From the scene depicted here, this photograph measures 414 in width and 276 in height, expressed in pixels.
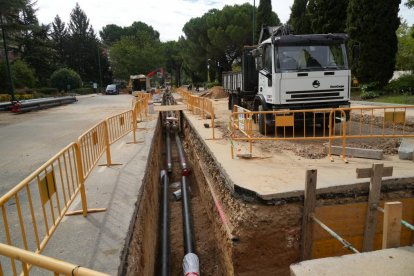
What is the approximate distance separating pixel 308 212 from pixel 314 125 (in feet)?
10.7

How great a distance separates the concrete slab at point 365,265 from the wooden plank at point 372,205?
1225mm

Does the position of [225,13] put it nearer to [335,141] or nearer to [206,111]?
[206,111]

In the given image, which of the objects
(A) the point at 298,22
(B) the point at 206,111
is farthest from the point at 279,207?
(A) the point at 298,22

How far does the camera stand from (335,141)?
8641 mm

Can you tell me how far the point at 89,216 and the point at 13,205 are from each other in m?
1.74


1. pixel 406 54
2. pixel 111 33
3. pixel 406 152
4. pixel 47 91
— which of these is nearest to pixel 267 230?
pixel 406 152

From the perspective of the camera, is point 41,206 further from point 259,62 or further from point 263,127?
point 259,62

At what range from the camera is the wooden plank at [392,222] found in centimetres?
362

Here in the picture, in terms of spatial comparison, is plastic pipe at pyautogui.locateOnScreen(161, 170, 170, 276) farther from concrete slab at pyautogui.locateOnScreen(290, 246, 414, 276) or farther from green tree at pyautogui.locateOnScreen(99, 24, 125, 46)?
green tree at pyautogui.locateOnScreen(99, 24, 125, 46)

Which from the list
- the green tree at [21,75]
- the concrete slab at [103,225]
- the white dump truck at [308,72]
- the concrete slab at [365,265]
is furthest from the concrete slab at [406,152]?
the green tree at [21,75]

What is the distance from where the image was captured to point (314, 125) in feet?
24.5

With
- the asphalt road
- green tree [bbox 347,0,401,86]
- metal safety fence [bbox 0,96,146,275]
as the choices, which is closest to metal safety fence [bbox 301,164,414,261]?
metal safety fence [bbox 0,96,146,275]

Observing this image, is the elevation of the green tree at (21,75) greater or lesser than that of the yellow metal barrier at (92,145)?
greater

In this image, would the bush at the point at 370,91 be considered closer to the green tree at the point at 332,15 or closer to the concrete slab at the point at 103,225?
the green tree at the point at 332,15
